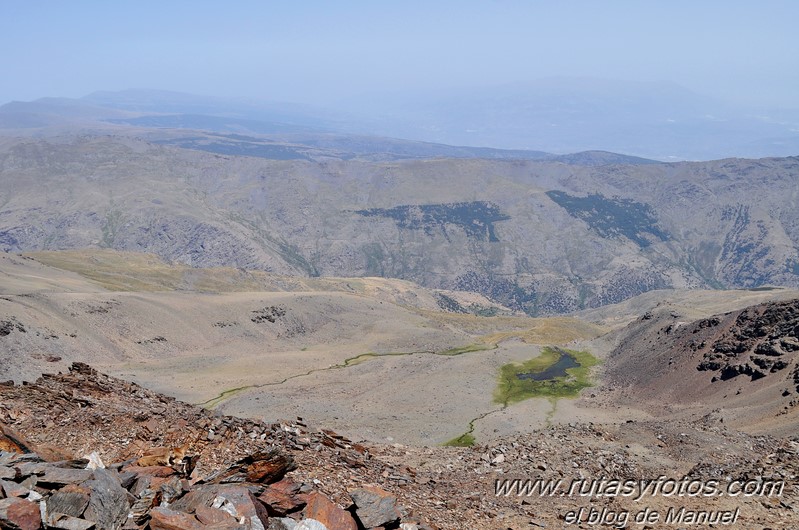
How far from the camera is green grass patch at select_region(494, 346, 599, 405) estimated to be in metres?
73.4

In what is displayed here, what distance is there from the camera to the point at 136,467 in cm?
1839

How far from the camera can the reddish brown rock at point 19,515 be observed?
12.5 metres

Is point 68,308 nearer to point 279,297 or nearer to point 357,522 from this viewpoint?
point 279,297

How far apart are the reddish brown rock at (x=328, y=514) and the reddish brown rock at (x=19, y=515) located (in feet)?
18.4

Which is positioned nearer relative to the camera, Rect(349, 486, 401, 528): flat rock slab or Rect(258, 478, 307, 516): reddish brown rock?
Rect(258, 478, 307, 516): reddish brown rock

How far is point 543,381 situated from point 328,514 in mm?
68665

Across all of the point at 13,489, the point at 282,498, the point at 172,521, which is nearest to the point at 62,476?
the point at 13,489

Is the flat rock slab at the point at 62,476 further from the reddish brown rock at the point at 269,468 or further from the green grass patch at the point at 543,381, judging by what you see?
the green grass patch at the point at 543,381

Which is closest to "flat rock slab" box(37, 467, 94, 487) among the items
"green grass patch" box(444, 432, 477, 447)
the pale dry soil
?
the pale dry soil

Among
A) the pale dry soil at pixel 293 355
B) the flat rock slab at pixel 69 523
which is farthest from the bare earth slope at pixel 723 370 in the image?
the flat rock slab at pixel 69 523

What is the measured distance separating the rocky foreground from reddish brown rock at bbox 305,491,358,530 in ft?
0.11

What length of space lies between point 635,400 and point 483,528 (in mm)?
55511

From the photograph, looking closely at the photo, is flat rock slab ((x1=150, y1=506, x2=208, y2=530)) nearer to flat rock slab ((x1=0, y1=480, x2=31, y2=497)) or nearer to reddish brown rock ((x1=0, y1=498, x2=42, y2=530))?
reddish brown rock ((x1=0, y1=498, x2=42, y2=530))

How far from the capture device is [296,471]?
2047cm
